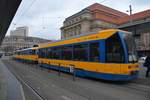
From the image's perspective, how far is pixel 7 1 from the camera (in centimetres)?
772

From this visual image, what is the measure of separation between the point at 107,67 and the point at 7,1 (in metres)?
6.86

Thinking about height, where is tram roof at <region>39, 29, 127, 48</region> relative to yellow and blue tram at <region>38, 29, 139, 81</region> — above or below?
above

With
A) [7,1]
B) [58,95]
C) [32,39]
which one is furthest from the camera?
[32,39]

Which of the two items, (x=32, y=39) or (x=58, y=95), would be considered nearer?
(x=58, y=95)

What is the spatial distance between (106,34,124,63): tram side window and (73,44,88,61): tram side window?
7.66 ft

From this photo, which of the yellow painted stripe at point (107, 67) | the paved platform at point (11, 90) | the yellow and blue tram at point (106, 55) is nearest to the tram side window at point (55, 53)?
the yellow and blue tram at point (106, 55)

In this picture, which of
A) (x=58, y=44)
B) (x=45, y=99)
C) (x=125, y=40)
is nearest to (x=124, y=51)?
(x=125, y=40)

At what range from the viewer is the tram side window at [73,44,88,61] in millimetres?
14839

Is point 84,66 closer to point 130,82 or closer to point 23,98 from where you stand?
point 130,82

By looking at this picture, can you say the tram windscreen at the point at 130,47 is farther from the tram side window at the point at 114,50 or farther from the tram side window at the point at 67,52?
the tram side window at the point at 67,52

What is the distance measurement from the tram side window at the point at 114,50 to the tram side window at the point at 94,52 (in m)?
0.91

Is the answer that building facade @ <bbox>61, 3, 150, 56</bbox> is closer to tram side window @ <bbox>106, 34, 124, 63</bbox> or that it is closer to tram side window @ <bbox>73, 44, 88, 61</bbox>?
tram side window @ <bbox>73, 44, 88, 61</bbox>

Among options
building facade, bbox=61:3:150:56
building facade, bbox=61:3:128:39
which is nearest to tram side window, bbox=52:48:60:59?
building facade, bbox=61:3:150:56

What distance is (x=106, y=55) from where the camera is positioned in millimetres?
12750
